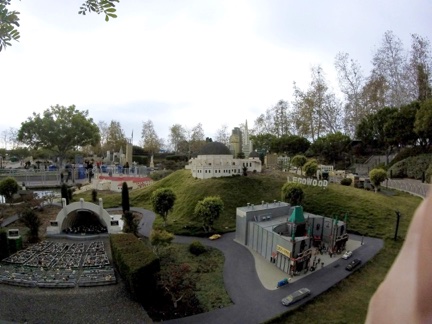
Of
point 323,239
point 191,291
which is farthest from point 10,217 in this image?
point 323,239

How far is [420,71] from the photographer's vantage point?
4691 cm

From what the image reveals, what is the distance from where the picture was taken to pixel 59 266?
1755 centimetres

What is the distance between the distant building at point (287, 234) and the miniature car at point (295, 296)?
2.27m

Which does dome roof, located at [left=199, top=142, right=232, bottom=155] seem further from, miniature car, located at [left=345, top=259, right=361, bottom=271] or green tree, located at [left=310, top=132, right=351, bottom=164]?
green tree, located at [left=310, top=132, right=351, bottom=164]

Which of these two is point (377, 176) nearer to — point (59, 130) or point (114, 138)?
point (59, 130)

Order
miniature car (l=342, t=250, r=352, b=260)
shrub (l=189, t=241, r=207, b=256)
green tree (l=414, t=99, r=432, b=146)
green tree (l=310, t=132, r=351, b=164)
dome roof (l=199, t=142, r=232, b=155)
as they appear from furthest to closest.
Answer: green tree (l=310, t=132, r=351, b=164)
dome roof (l=199, t=142, r=232, b=155)
green tree (l=414, t=99, r=432, b=146)
shrub (l=189, t=241, r=207, b=256)
miniature car (l=342, t=250, r=352, b=260)

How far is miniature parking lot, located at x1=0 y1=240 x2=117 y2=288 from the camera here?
51.2 ft

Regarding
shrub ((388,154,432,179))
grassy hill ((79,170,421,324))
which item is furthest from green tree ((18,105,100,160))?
shrub ((388,154,432,179))

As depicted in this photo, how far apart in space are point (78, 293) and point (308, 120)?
56697 millimetres

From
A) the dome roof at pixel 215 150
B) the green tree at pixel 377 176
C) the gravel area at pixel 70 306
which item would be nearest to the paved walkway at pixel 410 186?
the green tree at pixel 377 176

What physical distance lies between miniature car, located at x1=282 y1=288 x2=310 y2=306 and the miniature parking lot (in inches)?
370

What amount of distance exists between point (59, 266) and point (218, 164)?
21418 millimetres

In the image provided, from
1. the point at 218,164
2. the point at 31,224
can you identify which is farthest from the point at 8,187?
the point at 218,164

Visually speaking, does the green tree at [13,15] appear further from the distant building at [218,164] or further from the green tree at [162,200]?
the distant building at [218,164]
